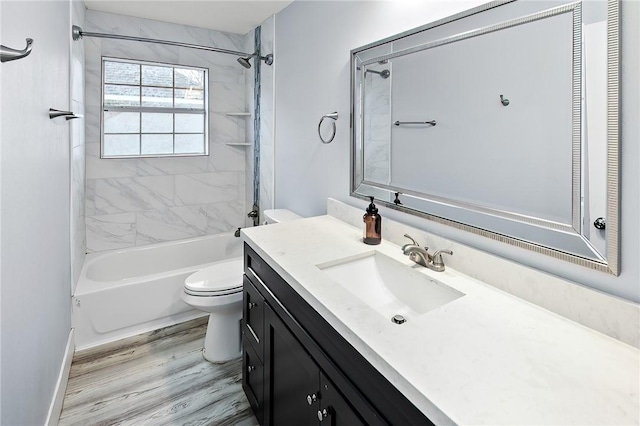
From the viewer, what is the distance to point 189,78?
131 inches

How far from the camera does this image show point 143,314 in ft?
8.30

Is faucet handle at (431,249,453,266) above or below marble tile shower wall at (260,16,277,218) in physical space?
below

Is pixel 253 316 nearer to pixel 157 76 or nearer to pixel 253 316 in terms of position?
pixel 253 316

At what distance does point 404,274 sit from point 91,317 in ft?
6.95

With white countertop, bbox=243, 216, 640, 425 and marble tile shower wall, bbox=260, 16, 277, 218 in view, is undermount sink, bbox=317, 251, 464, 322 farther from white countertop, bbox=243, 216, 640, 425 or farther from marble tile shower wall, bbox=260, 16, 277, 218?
marble tile shower wall, bbox=260, 16, 277, 218

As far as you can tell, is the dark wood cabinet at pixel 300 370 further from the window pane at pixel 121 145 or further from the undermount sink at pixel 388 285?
the window pane at pixel 121 145

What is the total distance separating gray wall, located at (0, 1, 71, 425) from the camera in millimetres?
1043

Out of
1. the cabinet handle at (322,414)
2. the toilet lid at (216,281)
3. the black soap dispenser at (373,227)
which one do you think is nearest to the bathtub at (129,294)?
the toilet lid at (216,281)

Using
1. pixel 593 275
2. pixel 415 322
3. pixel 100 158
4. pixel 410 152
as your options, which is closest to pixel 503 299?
pixel 593 275

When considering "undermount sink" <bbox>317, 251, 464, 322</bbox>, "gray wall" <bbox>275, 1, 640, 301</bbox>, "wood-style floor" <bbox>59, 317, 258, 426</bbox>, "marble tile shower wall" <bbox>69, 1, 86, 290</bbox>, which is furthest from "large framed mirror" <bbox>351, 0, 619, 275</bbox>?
"marble tile shower wall" <bbox>69, 1, 86, 290</bbox>

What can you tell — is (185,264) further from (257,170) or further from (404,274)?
(404,274)

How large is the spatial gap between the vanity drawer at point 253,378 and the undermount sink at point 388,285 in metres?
0.55

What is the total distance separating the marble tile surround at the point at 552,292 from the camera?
2.84 feet

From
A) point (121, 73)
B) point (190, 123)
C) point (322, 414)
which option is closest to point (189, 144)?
point (190, 123)
